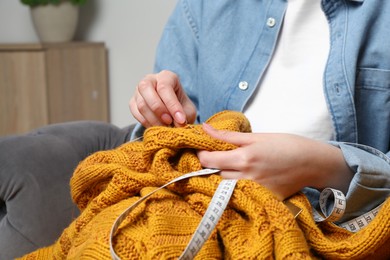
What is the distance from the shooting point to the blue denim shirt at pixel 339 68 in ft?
2.62

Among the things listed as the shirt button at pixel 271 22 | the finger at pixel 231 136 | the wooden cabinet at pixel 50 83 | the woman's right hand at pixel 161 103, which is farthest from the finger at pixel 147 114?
the wooden cabinet at pixel 50 83

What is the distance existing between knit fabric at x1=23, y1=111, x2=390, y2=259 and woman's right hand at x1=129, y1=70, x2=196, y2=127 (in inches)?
2.7

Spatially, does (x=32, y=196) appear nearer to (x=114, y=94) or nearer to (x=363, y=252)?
(x=363, y=252)

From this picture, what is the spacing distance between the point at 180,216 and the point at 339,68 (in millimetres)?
376

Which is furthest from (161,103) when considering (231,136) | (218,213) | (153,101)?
(218,213)

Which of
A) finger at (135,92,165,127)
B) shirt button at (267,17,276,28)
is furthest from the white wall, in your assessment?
finger at (135,92,165,127)

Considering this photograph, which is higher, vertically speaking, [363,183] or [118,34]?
[363,183]

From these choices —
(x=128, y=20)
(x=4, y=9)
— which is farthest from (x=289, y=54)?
(x=4, y=9)

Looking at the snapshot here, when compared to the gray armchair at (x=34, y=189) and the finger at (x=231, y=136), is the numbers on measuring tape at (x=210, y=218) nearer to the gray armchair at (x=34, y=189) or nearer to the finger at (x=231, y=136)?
the finger at (x=231, y=136)

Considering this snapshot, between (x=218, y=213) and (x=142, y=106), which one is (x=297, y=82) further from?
(x=218, y=213)

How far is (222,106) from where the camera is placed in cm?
100

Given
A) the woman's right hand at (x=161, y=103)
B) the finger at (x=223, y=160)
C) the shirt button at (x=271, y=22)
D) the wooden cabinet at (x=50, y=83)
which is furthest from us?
the wooden cabinet at (x=50, y=83)

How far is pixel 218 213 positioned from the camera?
609 mm

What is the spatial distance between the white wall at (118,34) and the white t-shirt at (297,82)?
153 centimetres
